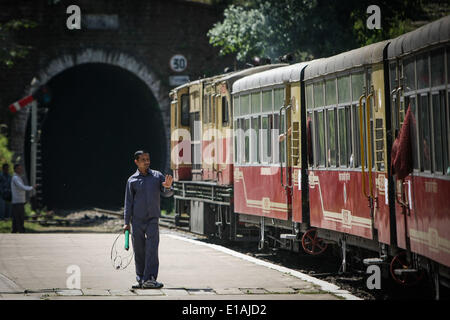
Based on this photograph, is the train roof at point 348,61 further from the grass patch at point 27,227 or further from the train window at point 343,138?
the grass patch at point 27,227

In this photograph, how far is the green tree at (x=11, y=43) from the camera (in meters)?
35.9

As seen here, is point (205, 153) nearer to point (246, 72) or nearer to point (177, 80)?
point (246, 72)

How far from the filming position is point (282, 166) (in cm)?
1812

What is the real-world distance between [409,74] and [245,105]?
8345 mm

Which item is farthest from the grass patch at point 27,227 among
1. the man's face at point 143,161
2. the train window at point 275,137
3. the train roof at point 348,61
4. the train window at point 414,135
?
the train window at point 414,135

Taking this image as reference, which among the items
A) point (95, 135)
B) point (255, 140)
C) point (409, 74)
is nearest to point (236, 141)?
point (255, 140)

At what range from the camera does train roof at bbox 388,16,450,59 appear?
36.0 ft

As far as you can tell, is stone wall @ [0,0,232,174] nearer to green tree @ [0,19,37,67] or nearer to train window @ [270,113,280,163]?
green tree @ [0,19,37,67]

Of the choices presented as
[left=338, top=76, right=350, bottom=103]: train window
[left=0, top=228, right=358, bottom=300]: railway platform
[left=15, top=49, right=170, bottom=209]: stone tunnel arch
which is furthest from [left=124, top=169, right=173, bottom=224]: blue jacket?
[left=15, top=49, right=170, bottom=209]: stone tunnel arch

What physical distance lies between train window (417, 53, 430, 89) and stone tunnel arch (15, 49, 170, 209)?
90.5ft

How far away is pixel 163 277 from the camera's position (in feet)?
48.1

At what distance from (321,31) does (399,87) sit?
19.2 metres

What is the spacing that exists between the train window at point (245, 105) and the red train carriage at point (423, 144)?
286 inches
